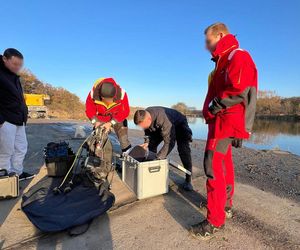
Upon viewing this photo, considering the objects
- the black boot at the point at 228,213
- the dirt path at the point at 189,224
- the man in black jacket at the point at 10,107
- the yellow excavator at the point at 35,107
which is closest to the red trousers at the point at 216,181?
the dirt path at the point at 189,224

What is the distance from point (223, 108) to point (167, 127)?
1272mm

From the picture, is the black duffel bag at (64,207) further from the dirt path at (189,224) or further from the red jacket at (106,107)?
the red jacket at (106,107)

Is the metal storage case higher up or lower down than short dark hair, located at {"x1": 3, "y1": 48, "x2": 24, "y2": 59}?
lower down

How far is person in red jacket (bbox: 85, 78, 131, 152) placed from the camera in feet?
13.5

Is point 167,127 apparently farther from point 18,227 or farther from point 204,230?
point 18,227

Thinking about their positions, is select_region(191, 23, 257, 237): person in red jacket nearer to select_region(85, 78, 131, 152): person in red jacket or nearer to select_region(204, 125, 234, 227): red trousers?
select_region(204, 125, 234, 227): red trousers

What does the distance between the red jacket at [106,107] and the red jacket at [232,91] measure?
216 cm

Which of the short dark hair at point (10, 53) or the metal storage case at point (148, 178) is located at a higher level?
the short dark hair at point (10, 53)

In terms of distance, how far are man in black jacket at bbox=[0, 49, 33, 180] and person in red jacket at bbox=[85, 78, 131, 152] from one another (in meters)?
1.15

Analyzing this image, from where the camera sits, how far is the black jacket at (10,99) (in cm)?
365

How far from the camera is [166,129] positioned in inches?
140

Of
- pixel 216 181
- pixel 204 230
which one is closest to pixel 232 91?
pixel 216 181

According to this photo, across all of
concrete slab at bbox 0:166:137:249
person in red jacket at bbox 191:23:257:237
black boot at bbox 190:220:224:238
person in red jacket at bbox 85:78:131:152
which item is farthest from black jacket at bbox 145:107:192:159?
black boot at bbox 190:220:224:238

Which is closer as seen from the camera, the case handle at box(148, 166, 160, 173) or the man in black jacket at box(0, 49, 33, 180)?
the case handle at box(148, 166, 160, 173)
